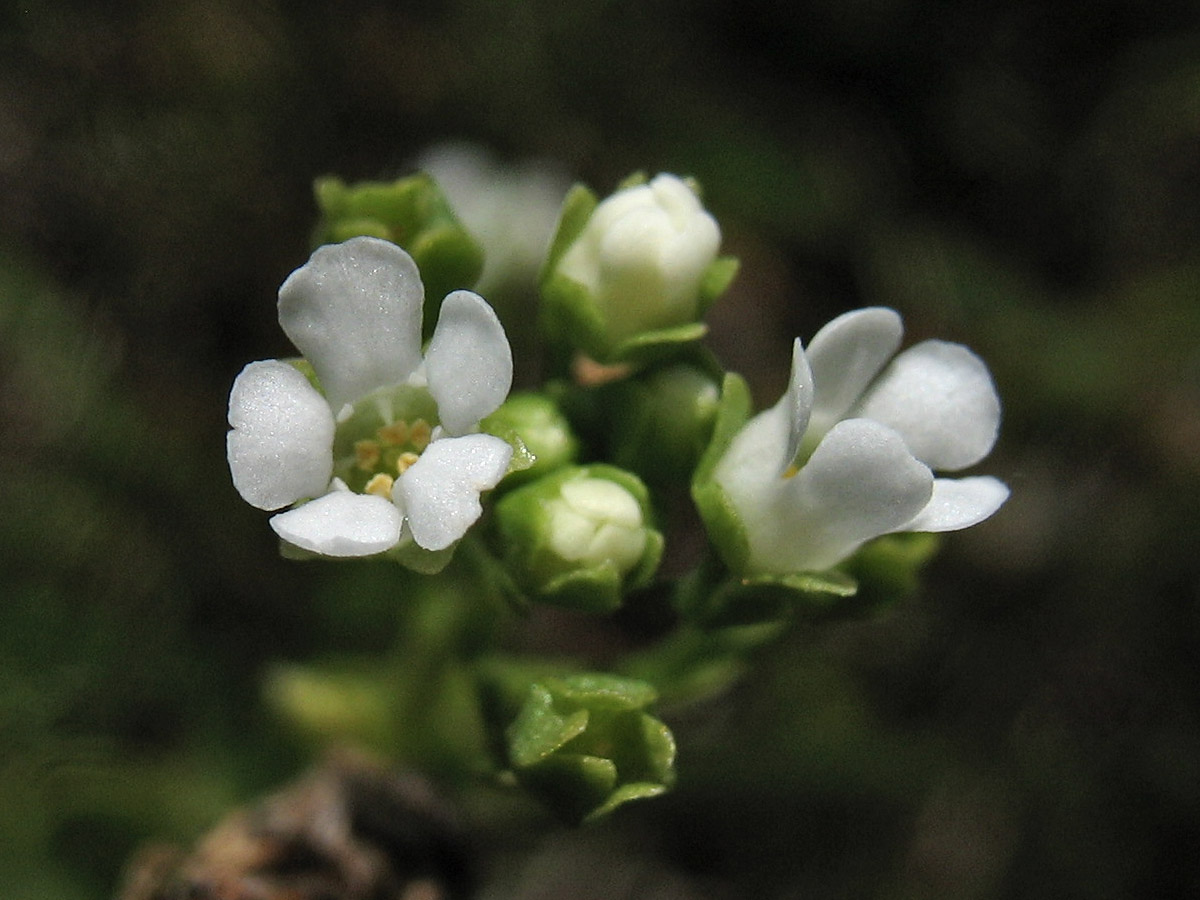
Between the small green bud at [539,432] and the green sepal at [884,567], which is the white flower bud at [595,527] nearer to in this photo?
the small green bud at [539,432]

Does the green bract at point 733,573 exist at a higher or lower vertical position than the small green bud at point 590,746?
higher

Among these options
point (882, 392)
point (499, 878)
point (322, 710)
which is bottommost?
point (499, 878)

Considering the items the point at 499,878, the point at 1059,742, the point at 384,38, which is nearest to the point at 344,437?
the point at 499,878

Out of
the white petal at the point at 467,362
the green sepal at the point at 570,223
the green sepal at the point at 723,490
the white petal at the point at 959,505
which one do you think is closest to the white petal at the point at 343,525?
the white petal at the point at 467,362

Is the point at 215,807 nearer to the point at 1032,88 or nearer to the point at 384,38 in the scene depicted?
the point at 384,38

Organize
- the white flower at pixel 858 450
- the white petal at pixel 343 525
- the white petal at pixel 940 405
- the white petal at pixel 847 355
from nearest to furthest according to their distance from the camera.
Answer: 1. the white petal at pixel 343 525
2. the white flower at pixel 858 450
3. the white petal at pixel 847 355
4. the white petal at pixel 940 405

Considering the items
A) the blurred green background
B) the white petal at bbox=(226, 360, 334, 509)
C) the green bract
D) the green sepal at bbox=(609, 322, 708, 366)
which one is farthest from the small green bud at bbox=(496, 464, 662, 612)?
the blurred green background

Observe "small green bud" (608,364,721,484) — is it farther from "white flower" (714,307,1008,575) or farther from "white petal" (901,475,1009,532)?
"white petal" (901,475,1009,532)
